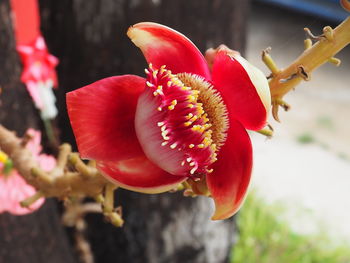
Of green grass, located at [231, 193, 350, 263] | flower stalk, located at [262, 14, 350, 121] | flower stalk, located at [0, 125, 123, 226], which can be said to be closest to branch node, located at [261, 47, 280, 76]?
flower stalk, located at [262, 14, 350, 121]

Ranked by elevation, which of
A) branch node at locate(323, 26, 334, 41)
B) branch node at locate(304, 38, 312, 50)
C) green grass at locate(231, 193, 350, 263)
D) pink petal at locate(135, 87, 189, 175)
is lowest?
green grass at locate(231, 193, 350, 263)

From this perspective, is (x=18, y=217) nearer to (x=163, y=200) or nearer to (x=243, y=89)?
(x=163, y=200)

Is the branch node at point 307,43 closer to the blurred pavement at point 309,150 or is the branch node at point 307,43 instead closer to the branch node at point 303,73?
the branch node at point 303,73

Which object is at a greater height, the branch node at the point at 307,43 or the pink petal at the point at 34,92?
the branch node at the point at 307,43

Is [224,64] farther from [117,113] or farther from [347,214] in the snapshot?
[347,214]

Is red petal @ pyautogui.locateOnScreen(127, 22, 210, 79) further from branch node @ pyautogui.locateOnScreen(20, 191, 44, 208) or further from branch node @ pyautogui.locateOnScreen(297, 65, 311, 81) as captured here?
branch node @ pyautogui.locateOnScreen(20, 191, 44, 208)

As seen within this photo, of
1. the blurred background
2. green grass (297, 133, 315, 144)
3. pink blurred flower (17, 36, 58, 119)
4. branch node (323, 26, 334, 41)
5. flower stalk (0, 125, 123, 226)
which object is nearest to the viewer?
branch node (323, 26, 334, 41)

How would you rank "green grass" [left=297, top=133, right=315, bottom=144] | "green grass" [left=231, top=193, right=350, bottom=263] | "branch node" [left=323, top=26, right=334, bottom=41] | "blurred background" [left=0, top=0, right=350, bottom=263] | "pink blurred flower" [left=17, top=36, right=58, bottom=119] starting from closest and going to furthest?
1. "branch node" [left=323, top=26, right=334, bottom=41]
2. "blurred background" [left=0, top=0, right=350, bottom=263]
3. "pink blurred flower" [left=17, top=36, right=58, bottom=119]
4. "green grass" [left=231, top=193, right=350, bottom=263]
5. "green grass" [left=297, top=133, right=315, bottom=144]

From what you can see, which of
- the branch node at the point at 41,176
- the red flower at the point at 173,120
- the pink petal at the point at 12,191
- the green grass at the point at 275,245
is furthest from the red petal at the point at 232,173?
the green grass at the point at 275,245

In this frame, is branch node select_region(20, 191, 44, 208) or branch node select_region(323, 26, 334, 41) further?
branch node select_region(20, 191, 44, 208)
